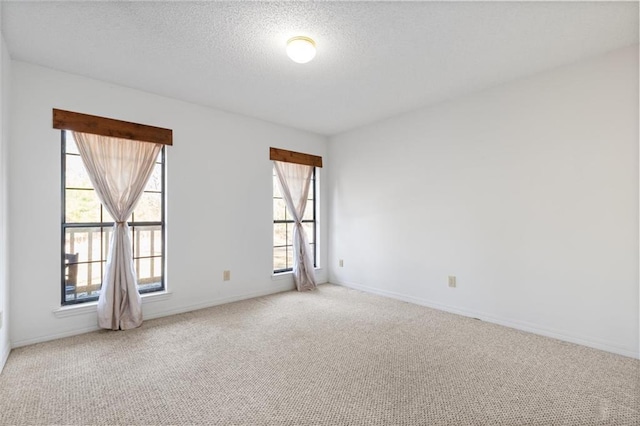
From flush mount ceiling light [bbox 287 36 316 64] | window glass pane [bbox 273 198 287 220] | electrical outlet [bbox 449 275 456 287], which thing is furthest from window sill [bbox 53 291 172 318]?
electrical outlet [bbox 449 275 456 287]

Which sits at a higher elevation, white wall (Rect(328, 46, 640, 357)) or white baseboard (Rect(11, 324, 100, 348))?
white wall (Rect(328, 46, 640, 357))

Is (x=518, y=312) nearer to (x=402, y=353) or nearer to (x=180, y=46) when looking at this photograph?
(x=402, y=353)

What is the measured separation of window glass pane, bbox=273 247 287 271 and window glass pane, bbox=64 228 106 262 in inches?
86.0

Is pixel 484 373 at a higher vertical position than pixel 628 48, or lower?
lower

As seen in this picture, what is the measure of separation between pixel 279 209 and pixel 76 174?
2482mm

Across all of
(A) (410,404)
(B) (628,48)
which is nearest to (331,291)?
(A) (410,404)

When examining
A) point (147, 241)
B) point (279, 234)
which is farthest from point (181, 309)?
point (279, 234)

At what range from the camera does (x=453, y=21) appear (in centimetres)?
222

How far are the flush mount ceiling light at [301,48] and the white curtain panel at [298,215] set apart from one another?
2.29 metres

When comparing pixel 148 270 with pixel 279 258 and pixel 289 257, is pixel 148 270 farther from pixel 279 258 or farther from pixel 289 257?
pixel 289 257

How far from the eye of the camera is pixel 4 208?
8.16 feet

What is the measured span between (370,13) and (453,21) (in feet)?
2.01

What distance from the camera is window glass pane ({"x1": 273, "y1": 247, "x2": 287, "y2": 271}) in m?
4.70

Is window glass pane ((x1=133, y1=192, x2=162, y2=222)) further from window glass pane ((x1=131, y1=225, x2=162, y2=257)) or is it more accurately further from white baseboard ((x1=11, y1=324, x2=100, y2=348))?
white baseboard ((x1=11, y1=324, x2=100, y2=348))
